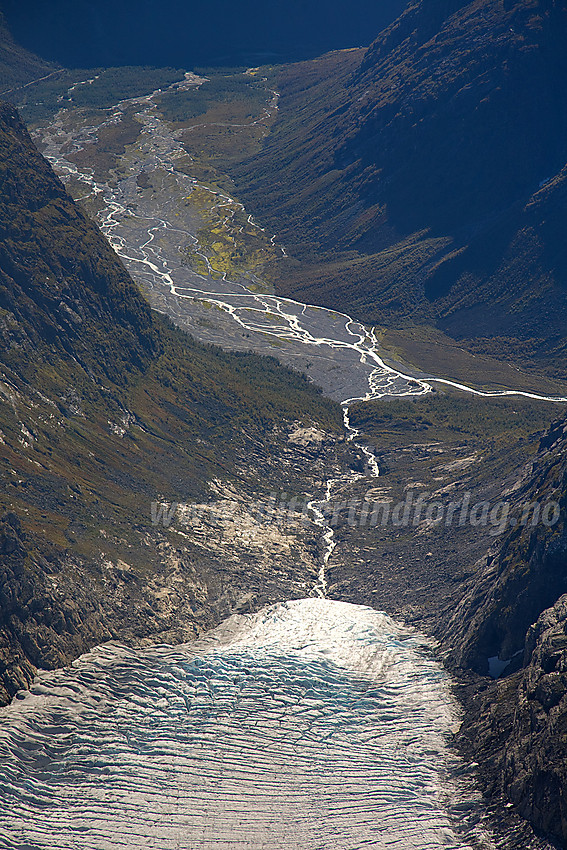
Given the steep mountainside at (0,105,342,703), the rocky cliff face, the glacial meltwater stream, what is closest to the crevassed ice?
the glacial meltwater stream

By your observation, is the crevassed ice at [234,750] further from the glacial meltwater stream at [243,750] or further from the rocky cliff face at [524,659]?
the rocky cliff face at [524,659]

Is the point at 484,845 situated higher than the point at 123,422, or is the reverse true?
the point at 123,422

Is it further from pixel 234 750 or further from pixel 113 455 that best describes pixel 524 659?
pixel 113 455

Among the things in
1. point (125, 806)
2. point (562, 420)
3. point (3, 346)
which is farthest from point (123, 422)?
point (125, 806)

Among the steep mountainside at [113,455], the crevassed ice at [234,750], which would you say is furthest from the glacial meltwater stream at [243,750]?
the steep mountainside at [113,455]

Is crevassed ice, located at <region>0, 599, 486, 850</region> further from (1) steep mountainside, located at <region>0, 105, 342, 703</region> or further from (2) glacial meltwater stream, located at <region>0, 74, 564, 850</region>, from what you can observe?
(1) steep mountainside, located at <region>0, 105, 342, 703</region>

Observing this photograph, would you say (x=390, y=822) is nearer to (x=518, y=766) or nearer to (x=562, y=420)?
(x=518, y=766)
